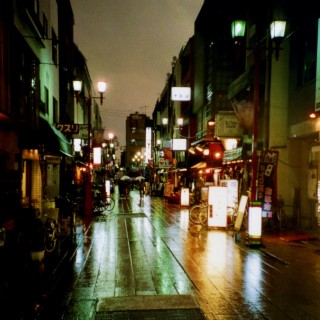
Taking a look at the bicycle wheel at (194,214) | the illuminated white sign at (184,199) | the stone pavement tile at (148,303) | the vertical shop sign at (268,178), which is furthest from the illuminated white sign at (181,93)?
the stone pavement tile at (148,303)

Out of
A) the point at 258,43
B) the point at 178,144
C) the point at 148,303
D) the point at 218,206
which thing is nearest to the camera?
the point at 148,303

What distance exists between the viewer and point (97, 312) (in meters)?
6.73

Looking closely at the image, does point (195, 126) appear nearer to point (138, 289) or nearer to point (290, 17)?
point (290, 17)

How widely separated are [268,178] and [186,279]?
27.5ft

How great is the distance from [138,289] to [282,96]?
14049 mm

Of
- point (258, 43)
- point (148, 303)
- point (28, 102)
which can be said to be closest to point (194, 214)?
point (258, 43)

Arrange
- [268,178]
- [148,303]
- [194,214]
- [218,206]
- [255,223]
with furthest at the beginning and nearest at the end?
[194,214], [218,206], [268,178], [255,223], [148,303]

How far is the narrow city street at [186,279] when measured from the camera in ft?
22.5

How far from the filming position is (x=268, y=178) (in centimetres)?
1614

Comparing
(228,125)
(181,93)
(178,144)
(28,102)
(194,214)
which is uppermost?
(181,93)

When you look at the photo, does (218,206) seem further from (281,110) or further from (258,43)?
(258,43)

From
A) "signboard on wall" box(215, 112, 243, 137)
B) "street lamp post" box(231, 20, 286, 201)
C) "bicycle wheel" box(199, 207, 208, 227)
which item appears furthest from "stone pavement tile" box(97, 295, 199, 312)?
"signboard on wall" box(215, 112, 243, 137)

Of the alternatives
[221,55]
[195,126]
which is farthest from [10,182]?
[195,126]

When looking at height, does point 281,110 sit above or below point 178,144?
above
